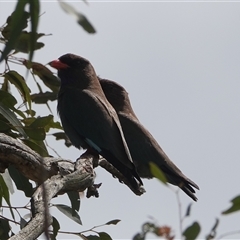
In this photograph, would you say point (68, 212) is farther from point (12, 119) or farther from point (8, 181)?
point (12, 119)

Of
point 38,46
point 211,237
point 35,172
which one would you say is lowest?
point 211,237

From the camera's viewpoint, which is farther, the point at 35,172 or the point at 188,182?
the point at 188,182

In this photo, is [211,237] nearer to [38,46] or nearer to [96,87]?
[38,46]

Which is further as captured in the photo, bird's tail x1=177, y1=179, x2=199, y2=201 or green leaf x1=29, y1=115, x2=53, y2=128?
bird's tail x1=177, y1=179, x2=199, y2=201

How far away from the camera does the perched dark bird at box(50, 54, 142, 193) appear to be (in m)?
4.23

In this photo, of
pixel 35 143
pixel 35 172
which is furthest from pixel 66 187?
pixel 35 143

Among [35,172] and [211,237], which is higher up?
[35,172]

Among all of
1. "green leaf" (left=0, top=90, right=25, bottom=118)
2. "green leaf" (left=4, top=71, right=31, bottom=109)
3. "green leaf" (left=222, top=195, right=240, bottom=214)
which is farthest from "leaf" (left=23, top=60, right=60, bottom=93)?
"green leaf" (left=222, top=195, right=240, bottom=214)

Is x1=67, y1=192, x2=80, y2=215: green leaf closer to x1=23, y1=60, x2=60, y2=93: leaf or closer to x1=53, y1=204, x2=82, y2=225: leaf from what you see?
x1=53, y1=204, x2=82, y2=225: leaf

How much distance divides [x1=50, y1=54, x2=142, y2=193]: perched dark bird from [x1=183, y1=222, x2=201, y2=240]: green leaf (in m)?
2.85

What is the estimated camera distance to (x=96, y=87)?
17.0 feet

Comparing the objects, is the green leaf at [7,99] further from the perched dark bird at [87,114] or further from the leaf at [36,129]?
the perched dark bird at [87,114]

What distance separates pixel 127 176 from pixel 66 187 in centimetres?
121

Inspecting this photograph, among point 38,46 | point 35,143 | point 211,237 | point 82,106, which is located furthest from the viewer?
point 82,106
